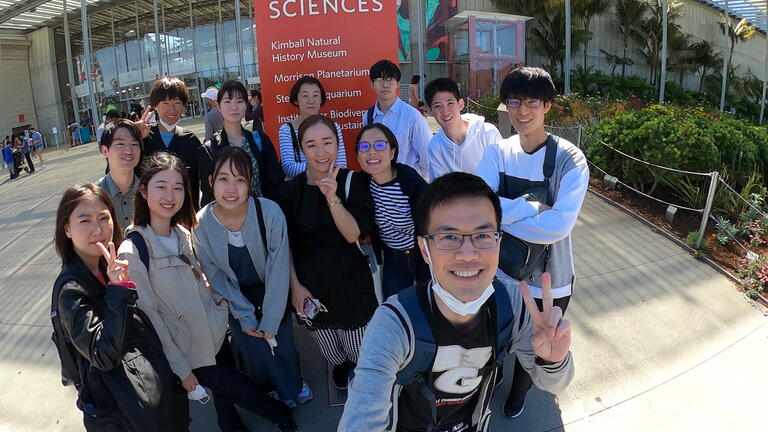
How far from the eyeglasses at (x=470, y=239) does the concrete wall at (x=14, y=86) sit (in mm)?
41571

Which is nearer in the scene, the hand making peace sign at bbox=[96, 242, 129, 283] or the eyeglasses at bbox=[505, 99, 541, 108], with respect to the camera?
the hand making peace sign at bbox=[96, 242, 129, 283]

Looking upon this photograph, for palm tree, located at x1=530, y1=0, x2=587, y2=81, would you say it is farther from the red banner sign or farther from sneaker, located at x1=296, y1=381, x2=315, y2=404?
sneaker, located at x1=296, y1=381, x2=315, y2=404

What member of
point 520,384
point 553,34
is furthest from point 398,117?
point 553,34

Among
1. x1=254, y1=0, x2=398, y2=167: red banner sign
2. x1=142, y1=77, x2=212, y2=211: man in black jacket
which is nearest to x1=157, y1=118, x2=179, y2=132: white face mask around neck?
x1=142, y1=77, x2=212, y2=211: man in black jacket

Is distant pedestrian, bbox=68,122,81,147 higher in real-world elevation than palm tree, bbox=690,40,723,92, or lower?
lower

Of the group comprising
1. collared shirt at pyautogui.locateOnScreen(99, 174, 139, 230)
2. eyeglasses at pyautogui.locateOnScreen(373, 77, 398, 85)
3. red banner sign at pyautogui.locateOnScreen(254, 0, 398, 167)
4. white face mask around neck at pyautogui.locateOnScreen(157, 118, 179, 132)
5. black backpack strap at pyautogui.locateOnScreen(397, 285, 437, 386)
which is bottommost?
black backpack strap at pyautogui.locateOnScreen(397, 285, 437, 386)

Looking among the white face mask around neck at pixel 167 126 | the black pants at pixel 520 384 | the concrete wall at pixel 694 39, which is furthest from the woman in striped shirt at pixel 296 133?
the concrete wall at pixel 694 39

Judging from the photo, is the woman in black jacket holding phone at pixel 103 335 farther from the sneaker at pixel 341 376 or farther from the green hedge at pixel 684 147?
the green hedge at pixel 684 147

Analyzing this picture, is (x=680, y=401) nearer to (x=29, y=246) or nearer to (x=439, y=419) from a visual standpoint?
(x=439, y=419)

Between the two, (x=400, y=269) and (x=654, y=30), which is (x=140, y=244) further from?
(x=654, y=30)

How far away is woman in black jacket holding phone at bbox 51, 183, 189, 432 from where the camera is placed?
1.96 meters

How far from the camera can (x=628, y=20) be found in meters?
27.3

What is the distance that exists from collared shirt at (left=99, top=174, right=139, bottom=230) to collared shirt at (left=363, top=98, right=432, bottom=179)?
6.03ft

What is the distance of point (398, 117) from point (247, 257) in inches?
64.5
